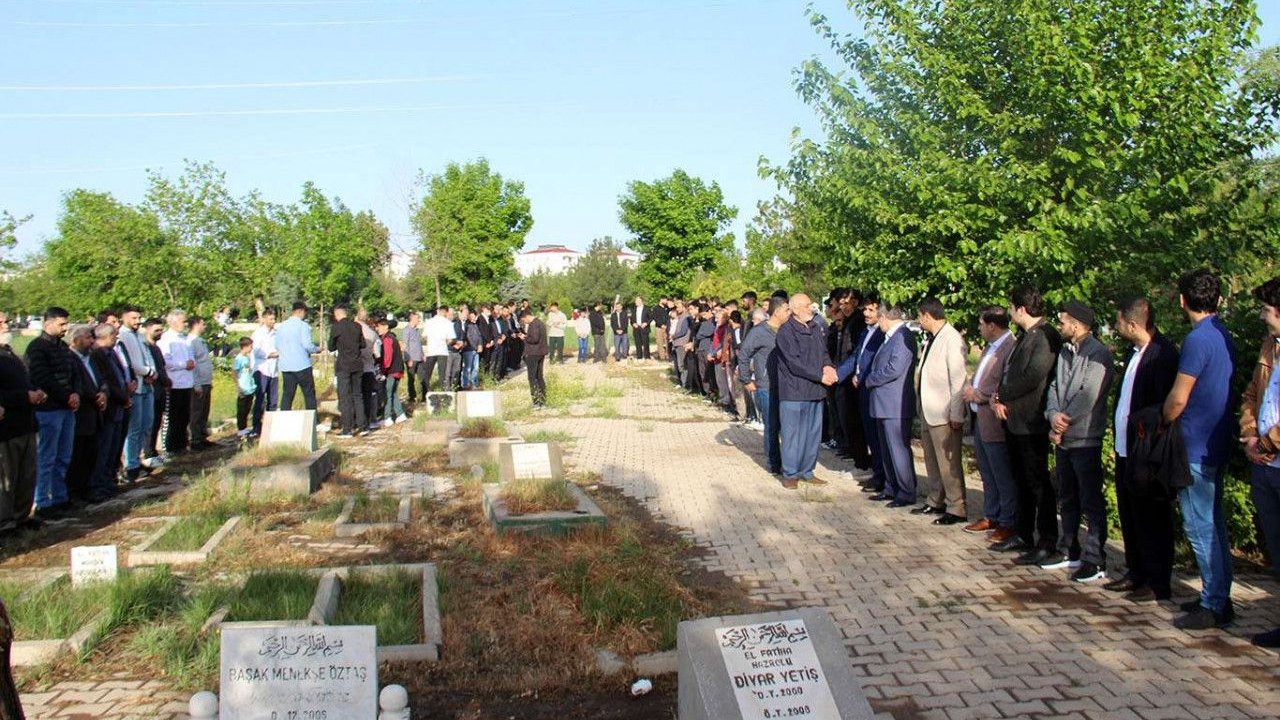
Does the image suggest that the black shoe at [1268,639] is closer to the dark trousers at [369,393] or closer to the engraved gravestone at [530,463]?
the engraved gravestone at [530,463]

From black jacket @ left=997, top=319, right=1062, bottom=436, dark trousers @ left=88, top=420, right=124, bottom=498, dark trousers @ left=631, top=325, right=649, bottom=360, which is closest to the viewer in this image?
black jacket @ left=997, top=319, right=1062, bottom=436

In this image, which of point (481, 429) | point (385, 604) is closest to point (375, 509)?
point (385, 604)

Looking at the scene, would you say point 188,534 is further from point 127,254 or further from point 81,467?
point 127,254

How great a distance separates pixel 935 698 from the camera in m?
4.84

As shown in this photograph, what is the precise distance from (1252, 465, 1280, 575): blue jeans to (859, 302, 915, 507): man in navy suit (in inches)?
151

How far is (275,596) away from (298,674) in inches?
103

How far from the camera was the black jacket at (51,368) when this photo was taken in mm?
9273

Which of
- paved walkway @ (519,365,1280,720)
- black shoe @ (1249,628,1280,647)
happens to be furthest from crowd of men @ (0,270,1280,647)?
paved walkway @ (519,365,1280,720)

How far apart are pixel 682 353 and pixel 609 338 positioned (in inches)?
956

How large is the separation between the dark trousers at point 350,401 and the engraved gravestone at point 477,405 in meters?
2.12

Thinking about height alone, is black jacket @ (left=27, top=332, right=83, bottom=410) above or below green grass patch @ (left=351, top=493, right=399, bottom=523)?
above

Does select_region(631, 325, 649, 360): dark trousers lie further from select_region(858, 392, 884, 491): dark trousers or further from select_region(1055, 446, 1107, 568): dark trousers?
select_region(1055, 446, 1107, 568): dark trousers

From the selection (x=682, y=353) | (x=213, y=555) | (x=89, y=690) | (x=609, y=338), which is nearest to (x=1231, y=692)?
(x=89, y=690)

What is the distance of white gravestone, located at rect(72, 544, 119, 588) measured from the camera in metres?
6.59
